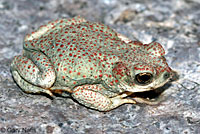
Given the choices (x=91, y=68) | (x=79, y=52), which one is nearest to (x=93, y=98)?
(x=91, y=68)

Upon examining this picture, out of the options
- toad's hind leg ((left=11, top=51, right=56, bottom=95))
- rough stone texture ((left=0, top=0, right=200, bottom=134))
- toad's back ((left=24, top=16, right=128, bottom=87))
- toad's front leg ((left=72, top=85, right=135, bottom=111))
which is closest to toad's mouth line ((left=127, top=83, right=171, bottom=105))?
rough stone texture ((left=0, top=0, right=200, bottom=134))

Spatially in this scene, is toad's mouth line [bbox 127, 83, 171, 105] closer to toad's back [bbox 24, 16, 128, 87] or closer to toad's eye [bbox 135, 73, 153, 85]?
toad's eye [bbox 135, 73, 153, 85]

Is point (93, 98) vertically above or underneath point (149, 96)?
above

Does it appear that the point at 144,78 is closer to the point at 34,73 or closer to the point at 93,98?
the point at 93,98

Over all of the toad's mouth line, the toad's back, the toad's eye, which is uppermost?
the toad's back

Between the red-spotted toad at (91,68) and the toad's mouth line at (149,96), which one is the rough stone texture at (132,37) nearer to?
the toad's mouth line at (149,96)

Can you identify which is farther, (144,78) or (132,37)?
(132,37)

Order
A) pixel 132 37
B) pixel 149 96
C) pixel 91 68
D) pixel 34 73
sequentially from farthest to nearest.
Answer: pixel 132 37, pixel 149 96, pixel 34 73, pixel 91 68
